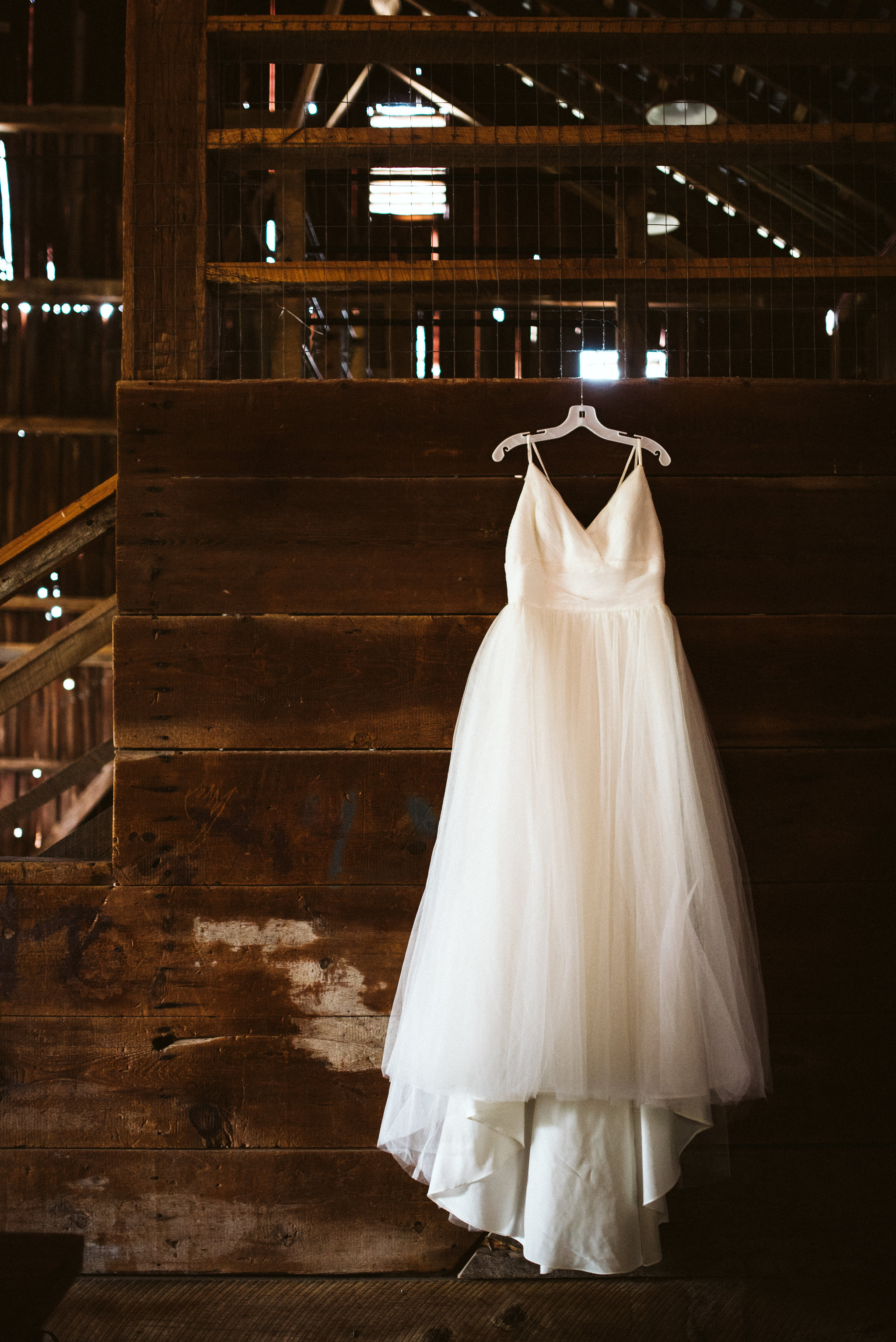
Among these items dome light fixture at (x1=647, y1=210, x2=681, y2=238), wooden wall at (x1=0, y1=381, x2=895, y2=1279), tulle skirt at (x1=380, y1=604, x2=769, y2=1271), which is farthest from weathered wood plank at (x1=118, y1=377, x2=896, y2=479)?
dome light fixture at (x1=647, y1=210, x2=681, y2=238)

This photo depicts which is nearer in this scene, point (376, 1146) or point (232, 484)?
point (376, 1146)

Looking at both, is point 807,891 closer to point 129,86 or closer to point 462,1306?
point 462,1306

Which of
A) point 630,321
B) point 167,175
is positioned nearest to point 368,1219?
point 630,321

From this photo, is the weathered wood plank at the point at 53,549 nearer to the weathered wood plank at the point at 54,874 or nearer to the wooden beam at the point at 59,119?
the weathered wood plank at the point at 54,874

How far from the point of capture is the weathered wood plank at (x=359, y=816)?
1.75 metres

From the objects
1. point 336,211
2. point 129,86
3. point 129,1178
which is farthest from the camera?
point 336,211

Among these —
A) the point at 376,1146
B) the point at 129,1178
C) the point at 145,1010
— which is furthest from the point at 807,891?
the point at 129,1178

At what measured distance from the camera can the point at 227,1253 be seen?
5.63 ft

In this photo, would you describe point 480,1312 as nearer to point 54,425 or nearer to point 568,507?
point 568,507

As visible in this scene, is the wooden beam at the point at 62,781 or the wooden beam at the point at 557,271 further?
the wooden beam at the point at 62,781

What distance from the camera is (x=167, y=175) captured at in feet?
6.09

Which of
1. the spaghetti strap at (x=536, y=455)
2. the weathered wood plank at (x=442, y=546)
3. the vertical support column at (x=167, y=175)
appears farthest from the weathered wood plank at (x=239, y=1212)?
the vertical support column at (x=167, y=175)

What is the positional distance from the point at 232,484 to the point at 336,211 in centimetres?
299

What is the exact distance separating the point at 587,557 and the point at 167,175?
1192 millimetres
